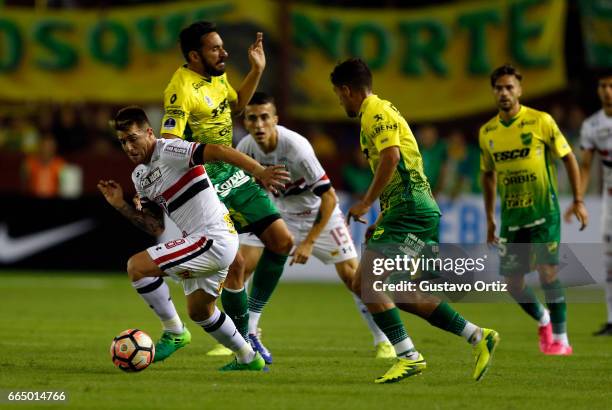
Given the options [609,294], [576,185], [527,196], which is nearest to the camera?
[576,185]

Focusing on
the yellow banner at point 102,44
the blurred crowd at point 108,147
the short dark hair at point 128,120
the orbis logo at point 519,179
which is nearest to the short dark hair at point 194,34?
the short dark hair at point 128,120

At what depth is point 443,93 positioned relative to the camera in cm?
1973

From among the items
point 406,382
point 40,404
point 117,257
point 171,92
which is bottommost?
point 117,257

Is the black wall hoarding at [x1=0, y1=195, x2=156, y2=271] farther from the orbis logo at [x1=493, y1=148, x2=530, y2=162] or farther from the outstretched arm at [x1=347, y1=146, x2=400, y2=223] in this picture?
the outstretched arm at [x1=347, y1=146, x2=400, y2=223]

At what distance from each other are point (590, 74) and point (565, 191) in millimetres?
3324

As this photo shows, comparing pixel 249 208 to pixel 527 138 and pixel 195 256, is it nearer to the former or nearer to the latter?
pixel 195 256

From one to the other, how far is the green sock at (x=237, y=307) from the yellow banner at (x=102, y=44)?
10.6 meters

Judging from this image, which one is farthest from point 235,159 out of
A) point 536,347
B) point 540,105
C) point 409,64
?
point 540,105

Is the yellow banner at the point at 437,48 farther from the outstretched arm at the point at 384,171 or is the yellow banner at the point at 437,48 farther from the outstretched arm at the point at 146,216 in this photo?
the outstretched arm at the point at 384,171

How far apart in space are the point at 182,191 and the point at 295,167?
1960 millimetres

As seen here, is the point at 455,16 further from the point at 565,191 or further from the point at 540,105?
the point at 565,191

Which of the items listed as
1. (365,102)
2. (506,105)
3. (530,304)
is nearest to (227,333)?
(365,102)

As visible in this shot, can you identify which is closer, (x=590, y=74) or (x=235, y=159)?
(x=235, y=159)

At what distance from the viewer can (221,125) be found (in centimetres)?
934
